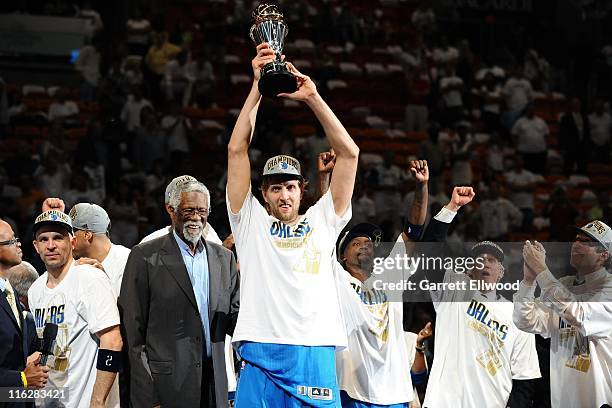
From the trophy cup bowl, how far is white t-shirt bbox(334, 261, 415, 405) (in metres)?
1.63

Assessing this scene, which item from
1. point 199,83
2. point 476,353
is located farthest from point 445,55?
point 476,353

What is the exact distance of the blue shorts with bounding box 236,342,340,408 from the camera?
546cm

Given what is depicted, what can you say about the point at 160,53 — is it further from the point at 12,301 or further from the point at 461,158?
the point at 12,301

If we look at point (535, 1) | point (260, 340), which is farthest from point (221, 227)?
point (535, 1)

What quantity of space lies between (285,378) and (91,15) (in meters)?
14.4

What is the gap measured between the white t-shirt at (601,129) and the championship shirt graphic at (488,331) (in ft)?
35.4

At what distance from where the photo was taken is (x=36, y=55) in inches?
725

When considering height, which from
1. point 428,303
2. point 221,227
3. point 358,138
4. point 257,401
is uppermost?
point 358,138

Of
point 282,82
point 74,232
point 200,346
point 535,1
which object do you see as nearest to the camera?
point 282,82

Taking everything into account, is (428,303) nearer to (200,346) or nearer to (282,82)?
(200,346)

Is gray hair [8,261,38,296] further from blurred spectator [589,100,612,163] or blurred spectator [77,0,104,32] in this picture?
blurred spectator [589,100,612,163]

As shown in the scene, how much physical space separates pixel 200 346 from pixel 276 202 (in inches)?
39.6

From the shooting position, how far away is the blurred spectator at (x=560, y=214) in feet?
46.3

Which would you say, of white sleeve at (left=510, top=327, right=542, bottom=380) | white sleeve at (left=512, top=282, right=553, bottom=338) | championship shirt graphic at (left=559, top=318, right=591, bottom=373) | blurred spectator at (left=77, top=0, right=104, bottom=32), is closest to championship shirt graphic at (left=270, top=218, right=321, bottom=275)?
white sleeve at (left=512, top=282, right=553, bottom=338)
